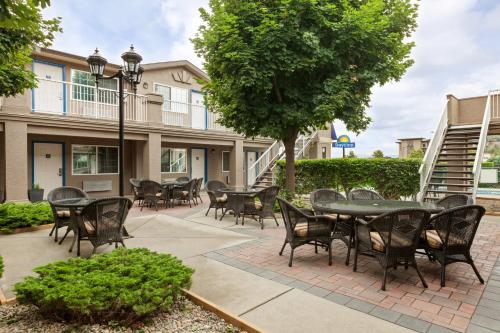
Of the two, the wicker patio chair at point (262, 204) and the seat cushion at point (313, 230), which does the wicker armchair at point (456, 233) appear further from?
the wicker patio chair at point (262, 204)

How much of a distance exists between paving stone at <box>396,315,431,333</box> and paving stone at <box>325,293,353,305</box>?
550mm

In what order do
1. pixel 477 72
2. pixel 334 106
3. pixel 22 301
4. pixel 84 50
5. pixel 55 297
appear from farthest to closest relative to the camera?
pixel 84 50 < pixel 477 72 < pixel 334 106 < pixel 22 301 < pixel 55 297

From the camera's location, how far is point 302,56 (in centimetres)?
727

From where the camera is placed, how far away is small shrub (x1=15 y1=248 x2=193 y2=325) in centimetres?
253

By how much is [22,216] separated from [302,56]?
23.9ft

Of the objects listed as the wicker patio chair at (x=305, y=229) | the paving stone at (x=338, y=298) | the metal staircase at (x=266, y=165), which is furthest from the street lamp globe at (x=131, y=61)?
the metal staircase at (x=266, y=165)

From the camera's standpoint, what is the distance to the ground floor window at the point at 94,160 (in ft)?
40.7

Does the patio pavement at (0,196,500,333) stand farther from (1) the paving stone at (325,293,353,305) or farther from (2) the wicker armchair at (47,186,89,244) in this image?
(2) the wicker armchair at (47,186,89,244)

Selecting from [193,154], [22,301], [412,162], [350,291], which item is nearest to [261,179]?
[193,154]

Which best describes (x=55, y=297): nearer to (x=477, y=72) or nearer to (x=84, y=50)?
(x=84, y=50)

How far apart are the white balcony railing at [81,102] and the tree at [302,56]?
4.49 metres

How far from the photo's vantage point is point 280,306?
3.11 m

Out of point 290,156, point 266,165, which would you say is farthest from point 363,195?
point 266,165

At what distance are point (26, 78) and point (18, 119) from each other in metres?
4.77
